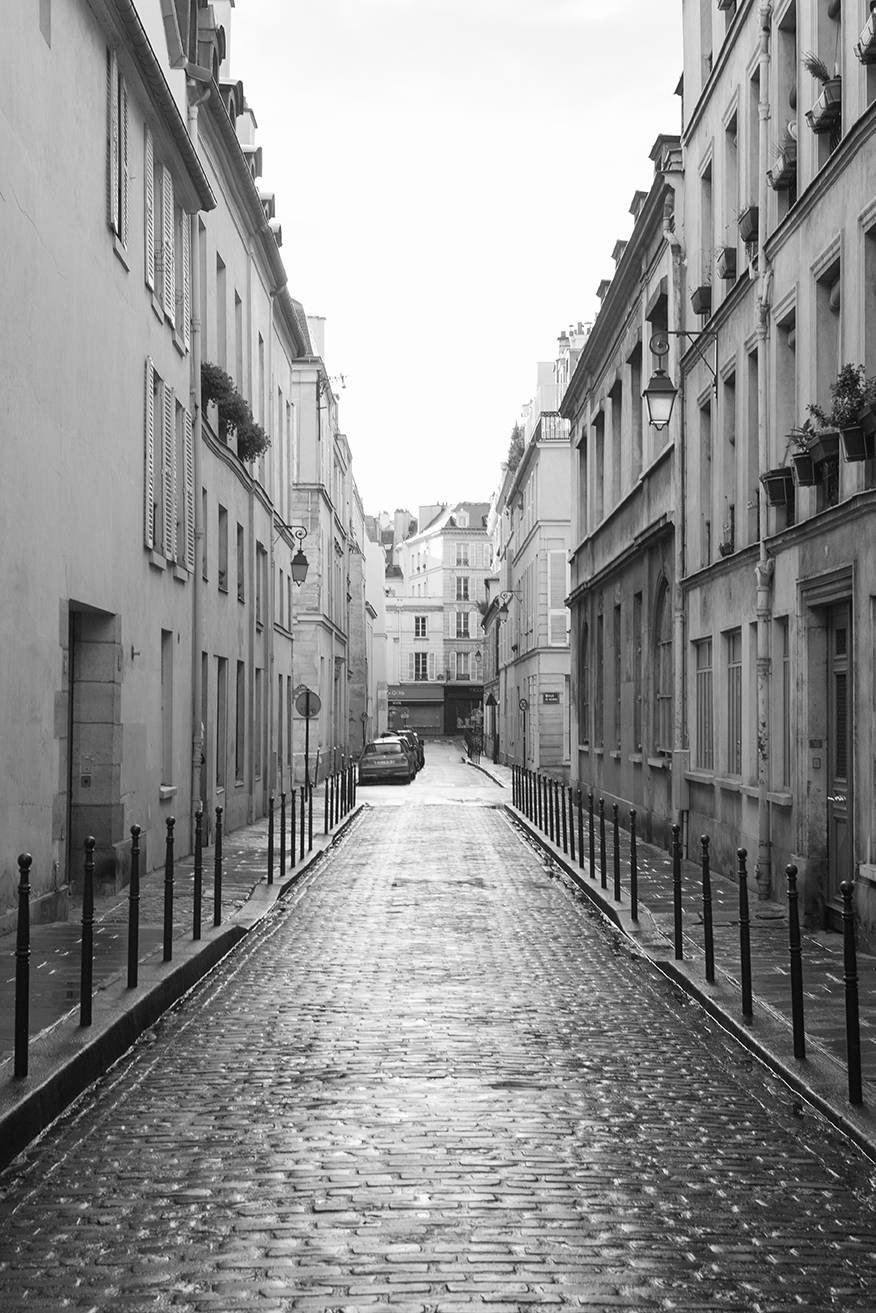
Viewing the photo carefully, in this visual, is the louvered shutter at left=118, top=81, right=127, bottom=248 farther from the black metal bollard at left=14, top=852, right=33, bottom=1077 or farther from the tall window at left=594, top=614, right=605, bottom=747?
the tall window at left=594, top=614, right=605, bottom=747

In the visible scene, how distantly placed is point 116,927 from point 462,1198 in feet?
24.7

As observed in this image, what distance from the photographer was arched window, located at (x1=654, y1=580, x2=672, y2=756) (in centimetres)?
2356

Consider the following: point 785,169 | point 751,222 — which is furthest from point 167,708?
point 785,169

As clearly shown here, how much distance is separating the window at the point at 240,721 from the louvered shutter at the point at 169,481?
24.7 feet

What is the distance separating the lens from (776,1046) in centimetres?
807

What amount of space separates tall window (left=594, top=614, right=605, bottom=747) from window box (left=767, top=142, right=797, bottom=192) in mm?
16439

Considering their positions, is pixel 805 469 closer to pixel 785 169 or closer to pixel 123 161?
pixel 785 169

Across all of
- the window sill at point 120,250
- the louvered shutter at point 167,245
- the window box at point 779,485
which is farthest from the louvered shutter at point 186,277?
the window box at point 779,485

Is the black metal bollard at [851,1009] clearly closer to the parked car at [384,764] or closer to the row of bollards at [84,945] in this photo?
the row of bollards at [84,945]

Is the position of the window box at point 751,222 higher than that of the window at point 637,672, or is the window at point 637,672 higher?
the window box at point 751,222

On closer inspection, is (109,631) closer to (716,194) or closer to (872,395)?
(872,395)

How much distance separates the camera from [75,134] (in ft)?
46.1

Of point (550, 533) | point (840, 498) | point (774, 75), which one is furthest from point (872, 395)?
point (550, 533)

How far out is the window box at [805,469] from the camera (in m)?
13.5
